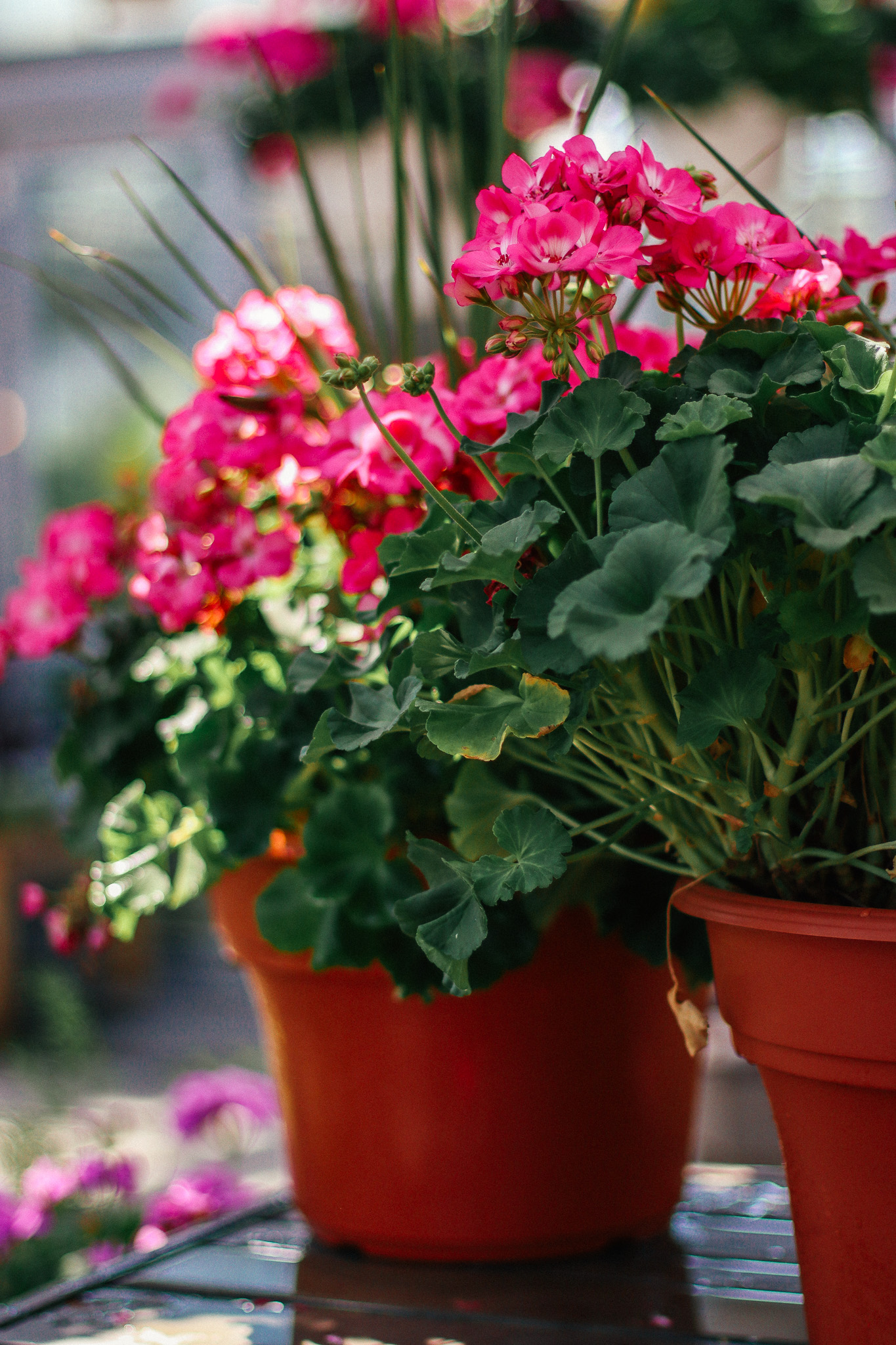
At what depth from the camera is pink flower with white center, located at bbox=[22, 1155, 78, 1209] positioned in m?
1.06

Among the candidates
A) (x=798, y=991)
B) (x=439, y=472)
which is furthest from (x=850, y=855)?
(x=439, y=472)

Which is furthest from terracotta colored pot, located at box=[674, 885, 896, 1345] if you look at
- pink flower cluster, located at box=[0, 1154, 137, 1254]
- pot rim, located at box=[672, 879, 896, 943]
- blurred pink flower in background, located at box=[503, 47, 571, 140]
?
blurred pink flower in background, located at box=[503, 47, 571, 140]

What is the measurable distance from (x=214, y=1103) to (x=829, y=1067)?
2.84 feet

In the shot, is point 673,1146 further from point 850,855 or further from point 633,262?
point 633,262

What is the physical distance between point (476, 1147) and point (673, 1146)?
13 cm

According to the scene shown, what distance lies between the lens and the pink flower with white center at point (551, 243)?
0.44 meters

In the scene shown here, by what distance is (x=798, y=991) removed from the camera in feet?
1.54

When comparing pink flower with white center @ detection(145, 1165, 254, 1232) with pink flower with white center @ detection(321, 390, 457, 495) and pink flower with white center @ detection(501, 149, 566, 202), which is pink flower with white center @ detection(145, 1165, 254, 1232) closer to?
pink flower with white center @ detection(321, 390, 457, 495)

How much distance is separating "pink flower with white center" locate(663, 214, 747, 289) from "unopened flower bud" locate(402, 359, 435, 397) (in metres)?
0.11

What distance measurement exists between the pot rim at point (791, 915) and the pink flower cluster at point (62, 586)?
45 cm

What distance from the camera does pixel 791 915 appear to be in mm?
455

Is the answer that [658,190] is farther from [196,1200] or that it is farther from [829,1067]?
[196,1200]

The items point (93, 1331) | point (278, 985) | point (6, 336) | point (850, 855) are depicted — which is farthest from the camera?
point (6, 336)

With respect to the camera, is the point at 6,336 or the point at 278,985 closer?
the point at 278,985
